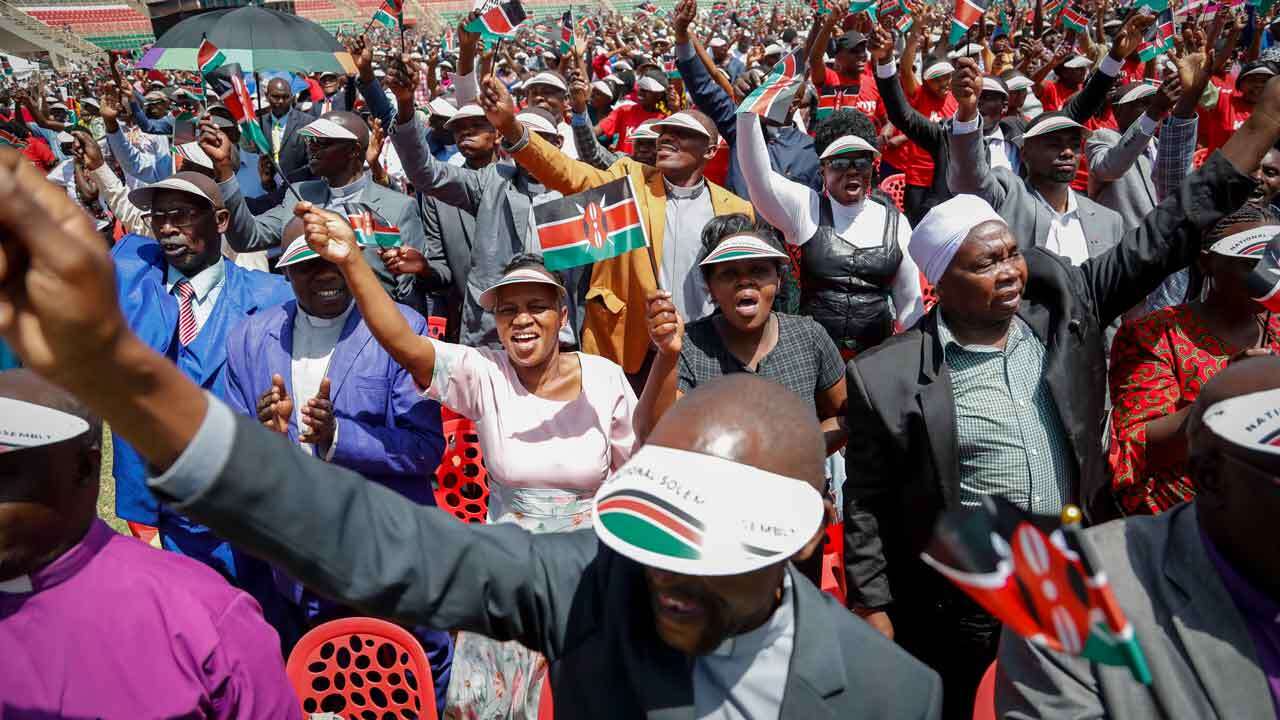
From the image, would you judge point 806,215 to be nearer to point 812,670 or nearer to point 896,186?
point 896,186

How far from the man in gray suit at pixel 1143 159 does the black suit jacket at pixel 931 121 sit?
308mm

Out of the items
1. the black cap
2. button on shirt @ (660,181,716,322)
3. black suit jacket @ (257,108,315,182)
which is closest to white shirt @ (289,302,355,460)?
button on shirt @ (660,181,716,322)

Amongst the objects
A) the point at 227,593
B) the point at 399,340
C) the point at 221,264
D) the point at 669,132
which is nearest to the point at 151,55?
the point at 221,264

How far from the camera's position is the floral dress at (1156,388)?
2.63m

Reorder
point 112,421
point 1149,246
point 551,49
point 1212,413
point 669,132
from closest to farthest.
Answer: point 112,421
point 1212,413
point 1149,246
point 669,132
point 551,49

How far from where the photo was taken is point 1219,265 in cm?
280

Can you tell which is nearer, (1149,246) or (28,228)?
(28,228)

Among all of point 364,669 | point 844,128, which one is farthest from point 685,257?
point 364,669

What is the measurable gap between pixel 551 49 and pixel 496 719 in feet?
36.0

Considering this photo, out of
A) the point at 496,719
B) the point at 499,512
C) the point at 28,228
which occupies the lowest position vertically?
the point at 496,719

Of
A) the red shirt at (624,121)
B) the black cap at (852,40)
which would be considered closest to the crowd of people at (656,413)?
the black cap at (852,40)

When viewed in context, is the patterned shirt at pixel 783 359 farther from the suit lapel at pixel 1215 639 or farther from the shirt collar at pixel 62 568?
the shirt collar at pixel 62 568

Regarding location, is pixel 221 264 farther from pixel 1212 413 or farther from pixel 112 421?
pixel 1212 413

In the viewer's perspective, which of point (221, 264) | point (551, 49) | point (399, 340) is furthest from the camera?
point (551, 49)
